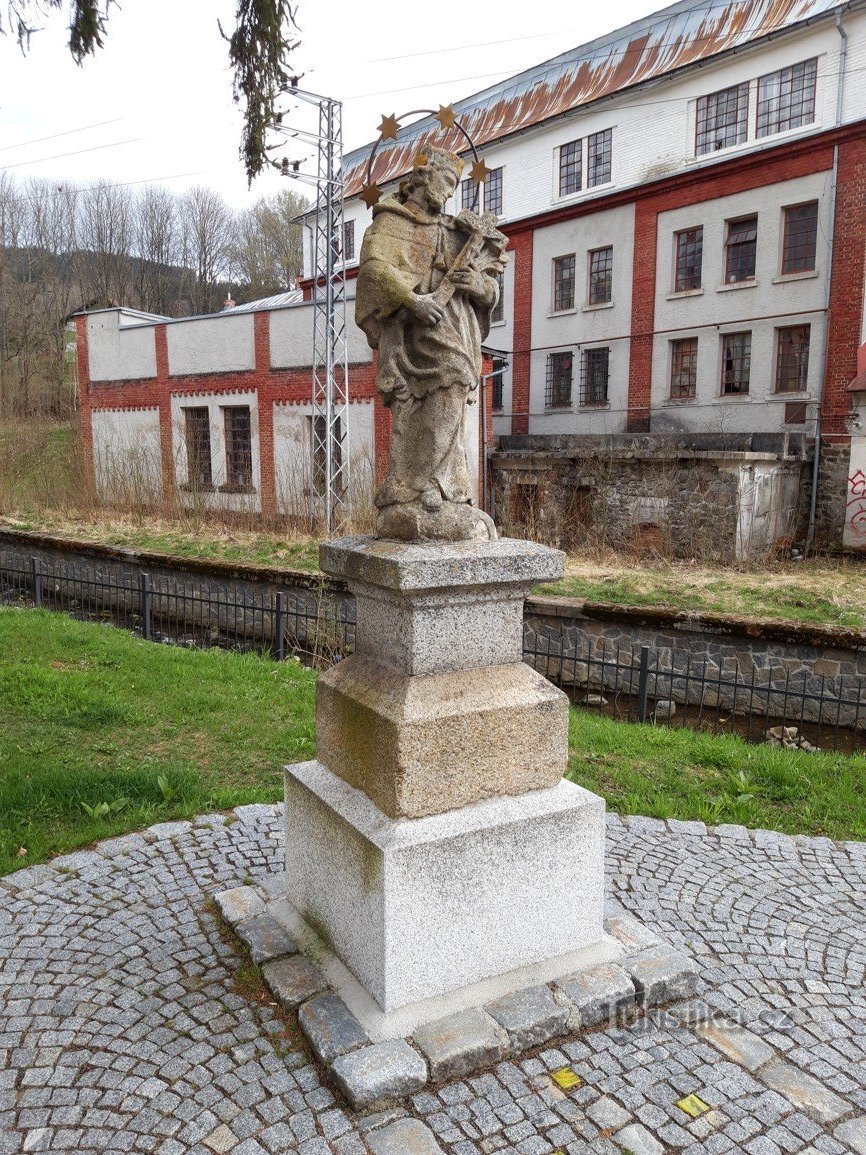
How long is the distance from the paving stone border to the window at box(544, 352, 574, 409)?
21.5 meters

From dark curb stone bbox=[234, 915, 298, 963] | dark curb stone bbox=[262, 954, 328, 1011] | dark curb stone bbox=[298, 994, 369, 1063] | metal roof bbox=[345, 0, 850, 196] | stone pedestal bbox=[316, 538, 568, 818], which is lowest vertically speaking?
dark curb stone bbox=[234, 915, 298, 963]

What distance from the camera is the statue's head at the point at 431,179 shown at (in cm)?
339

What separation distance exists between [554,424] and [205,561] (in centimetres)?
1349

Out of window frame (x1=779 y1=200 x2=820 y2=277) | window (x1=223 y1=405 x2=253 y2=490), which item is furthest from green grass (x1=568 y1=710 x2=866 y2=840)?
window frame (x1=779 y1=200 x2=820 y2=277)

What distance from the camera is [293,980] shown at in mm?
3254

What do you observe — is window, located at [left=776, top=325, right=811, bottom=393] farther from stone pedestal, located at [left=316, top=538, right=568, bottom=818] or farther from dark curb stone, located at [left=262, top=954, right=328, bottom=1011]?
dark curb stone, located at [left=262, top=954, right=328, bottom=1011]

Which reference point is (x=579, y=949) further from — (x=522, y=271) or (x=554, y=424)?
(x=522, y=271)

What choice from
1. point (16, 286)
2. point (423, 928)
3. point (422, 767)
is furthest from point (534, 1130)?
point (16, 286)

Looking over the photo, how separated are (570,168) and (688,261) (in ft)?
16.6

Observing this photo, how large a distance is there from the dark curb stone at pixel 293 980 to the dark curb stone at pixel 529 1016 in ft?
2.28

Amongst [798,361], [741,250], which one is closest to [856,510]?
[798,361]

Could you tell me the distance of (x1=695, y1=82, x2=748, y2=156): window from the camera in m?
19.4

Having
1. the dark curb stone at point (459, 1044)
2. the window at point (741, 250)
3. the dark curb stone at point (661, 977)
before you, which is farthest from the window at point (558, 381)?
the dark curb stone at point (459, 1044)

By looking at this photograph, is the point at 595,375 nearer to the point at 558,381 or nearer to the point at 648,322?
the point at 558,381
